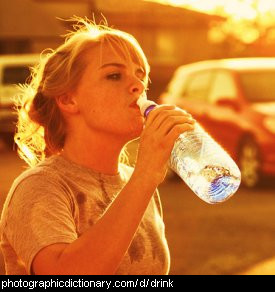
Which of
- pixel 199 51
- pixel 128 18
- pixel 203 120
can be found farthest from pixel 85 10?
pixel 203 120

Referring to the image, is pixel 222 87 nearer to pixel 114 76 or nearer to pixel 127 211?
pixel 114 76

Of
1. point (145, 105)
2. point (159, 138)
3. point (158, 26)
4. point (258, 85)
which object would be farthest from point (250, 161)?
point (158, 26)

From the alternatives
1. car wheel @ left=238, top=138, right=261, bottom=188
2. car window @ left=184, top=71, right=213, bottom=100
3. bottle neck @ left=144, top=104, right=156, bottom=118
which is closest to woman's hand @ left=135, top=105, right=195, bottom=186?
bottle neck @ left=144, top=104, right=156, bottom=118

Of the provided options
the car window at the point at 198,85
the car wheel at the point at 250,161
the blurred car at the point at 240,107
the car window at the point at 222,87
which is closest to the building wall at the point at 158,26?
the car window at the point at 198,85

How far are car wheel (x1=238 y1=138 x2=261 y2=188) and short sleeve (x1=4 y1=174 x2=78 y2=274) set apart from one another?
998cm

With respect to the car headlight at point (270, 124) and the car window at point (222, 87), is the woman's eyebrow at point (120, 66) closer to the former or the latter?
the car headlight at point (270, 124)

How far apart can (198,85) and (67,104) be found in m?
11.5

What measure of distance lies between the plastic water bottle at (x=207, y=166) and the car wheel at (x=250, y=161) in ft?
32.2

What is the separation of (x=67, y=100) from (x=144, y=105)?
0.37 meters

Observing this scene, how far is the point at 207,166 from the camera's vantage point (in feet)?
8.39

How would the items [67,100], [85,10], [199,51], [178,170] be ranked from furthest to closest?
[199,51]
[85,10]
[67,100]
[178,170]

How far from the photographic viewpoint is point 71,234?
242 cm

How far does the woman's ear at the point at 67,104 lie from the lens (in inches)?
110
